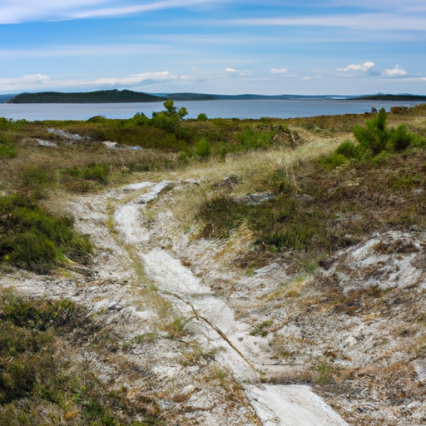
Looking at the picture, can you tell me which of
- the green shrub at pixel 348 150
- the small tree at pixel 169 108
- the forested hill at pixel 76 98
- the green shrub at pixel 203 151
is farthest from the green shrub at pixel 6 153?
the forested hill at pixel 76 98

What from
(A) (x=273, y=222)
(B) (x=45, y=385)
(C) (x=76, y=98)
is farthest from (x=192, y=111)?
(B) (x=45, y=385)

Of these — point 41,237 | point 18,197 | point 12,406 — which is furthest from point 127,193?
point 12,406

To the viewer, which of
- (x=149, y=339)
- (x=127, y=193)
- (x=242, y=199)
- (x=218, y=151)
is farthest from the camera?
(x=218, y=151)

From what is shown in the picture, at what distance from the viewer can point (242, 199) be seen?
39.7 ft

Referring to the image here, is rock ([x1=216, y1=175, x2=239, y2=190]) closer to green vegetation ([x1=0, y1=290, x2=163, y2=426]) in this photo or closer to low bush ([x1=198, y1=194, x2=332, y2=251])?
low bush ([x1=198, y1=194, x2=332, y2=251])

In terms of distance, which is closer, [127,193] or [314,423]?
[314,423]

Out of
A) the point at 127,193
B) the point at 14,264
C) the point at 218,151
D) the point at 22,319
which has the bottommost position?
the point at 22,319

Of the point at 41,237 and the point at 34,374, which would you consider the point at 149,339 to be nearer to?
the point at 34,374

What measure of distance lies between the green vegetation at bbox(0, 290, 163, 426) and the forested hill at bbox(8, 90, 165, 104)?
164 meters

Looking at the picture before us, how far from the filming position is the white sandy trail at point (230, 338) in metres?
4.73

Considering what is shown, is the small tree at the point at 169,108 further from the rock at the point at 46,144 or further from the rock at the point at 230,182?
the rock at the point at 230,182

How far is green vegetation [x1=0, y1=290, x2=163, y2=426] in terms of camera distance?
14.5ft

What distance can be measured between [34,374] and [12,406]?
0.67m

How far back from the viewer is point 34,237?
28.9 feet
